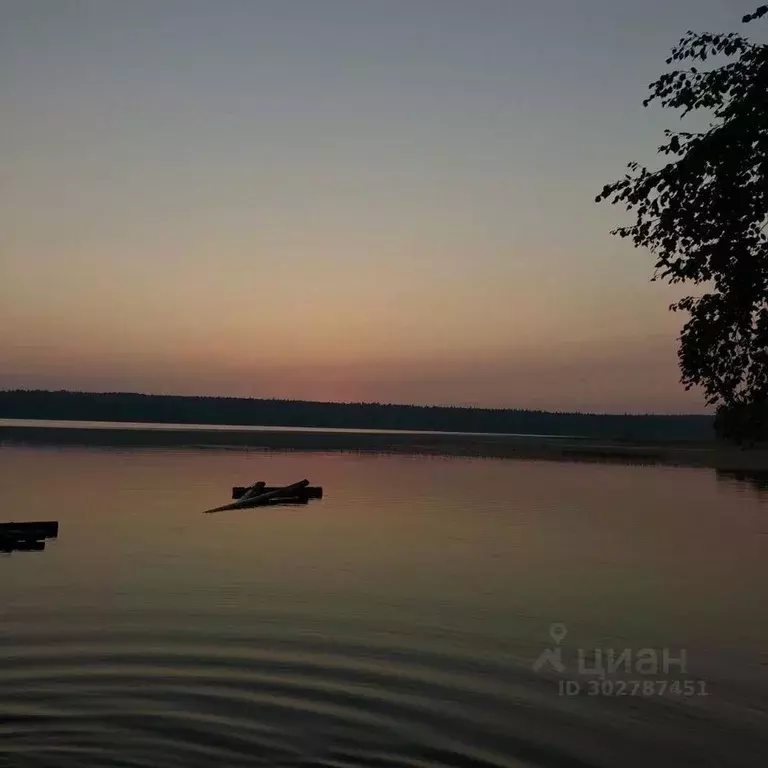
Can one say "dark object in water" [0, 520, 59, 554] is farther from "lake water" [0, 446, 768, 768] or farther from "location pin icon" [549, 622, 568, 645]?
"location pin icon" [549, 622, 568, 645]

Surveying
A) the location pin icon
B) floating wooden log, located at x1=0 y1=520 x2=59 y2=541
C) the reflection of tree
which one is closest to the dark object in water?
floating wooden log, located at x1=0 y1=520 x2=59 y2=541

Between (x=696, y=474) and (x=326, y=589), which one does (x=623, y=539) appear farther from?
(x=696, y=474)

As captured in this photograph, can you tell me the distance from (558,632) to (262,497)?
24.9m

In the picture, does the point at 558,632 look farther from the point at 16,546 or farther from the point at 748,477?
the point at 748,477

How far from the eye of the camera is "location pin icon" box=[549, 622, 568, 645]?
17.6 meters

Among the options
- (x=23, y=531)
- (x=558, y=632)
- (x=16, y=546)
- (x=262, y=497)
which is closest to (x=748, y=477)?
(x=262, y=497)

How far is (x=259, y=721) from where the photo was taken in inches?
472

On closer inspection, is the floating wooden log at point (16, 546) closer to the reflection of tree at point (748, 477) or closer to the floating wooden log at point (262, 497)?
the floating wooden log at point (262, 497)

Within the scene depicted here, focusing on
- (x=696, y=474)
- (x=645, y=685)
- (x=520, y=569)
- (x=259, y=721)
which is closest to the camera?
(x=259, y=721)

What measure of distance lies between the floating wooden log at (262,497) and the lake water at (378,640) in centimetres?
72

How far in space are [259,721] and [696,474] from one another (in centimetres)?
6761

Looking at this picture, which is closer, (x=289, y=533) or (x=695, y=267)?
(x=695, y=267)

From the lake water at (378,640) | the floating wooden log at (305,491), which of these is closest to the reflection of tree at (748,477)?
the lake water at (378,640)

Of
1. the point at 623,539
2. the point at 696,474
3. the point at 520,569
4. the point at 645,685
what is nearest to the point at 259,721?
the point at 645,685
